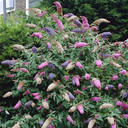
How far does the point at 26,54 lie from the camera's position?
3131mm

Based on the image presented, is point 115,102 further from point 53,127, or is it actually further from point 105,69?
point 53,127

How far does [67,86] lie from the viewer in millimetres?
2859

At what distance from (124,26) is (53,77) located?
5.25m

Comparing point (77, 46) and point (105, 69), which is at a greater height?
point (77, 46)

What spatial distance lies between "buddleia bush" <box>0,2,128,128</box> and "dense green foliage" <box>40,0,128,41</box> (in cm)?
365

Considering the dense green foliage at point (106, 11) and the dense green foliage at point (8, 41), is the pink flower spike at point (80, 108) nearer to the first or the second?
the dense green foliage at point (8, 41)

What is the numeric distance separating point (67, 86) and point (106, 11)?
5.15 m

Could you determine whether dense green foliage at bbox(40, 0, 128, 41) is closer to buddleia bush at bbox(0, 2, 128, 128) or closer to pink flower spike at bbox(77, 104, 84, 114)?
buddleia bush at bbox(0, 2, 128, 128)

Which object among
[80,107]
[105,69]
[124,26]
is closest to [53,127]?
[80,107]

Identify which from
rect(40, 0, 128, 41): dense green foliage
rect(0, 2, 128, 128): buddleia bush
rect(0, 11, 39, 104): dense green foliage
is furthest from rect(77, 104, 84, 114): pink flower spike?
rect(40, 0, 128, 41): dense green foliage

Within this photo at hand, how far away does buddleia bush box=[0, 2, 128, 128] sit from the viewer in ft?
8.87

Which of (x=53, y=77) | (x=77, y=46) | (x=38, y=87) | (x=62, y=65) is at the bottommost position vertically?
(x=38, y=87)

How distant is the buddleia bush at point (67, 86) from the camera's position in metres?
2.71

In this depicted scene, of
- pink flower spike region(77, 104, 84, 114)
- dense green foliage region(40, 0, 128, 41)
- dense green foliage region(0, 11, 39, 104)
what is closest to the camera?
pink flower spike region(77, 104, 84, 114)
